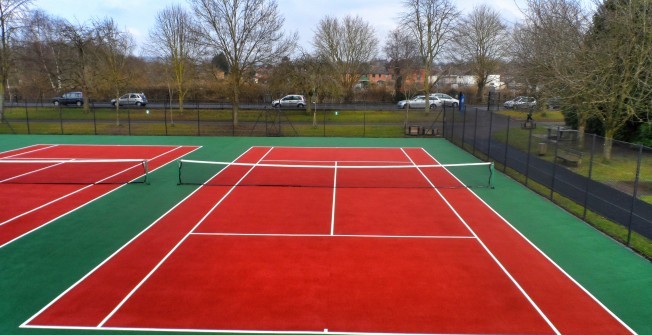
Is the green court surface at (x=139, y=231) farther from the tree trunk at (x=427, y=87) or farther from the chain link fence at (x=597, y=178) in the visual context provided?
the tree trunk at (x=427, y=87)

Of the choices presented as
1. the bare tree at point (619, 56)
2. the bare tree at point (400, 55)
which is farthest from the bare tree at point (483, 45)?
the bare tree at point (619, 56)

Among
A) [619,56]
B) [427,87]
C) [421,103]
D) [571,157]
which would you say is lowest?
[571,157]

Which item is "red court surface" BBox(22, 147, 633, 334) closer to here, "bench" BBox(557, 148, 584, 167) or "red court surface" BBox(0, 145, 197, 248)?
"red court surface" BBox(0, 145, 197, 248)

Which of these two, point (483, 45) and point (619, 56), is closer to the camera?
point (619, 56)

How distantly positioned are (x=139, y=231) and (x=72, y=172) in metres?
9.58

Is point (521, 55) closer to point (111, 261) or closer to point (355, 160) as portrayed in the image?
point (355, 160)

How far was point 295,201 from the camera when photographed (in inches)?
584

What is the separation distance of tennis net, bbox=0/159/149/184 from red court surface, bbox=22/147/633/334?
18.3 ft

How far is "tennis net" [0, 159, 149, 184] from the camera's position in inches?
690

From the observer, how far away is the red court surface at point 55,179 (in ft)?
42.5

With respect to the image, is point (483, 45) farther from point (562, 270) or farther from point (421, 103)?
point (562, 270)

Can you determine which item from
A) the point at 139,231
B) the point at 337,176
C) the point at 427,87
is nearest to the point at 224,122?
the point at 427,87

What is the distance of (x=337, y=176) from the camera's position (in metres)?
18.8

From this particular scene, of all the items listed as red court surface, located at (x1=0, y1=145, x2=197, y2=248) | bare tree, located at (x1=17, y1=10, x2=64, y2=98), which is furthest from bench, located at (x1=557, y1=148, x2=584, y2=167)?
bare tree, located at (x1=17, y1=10, x2=64, y2=98)
